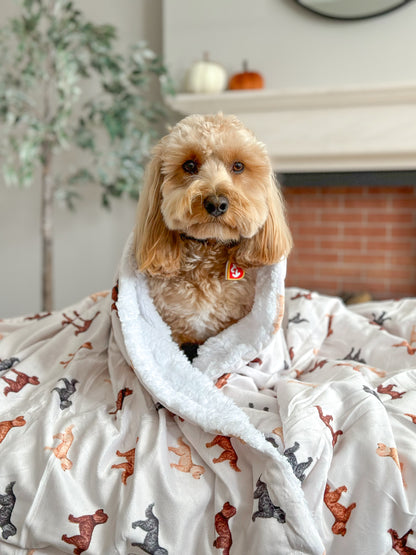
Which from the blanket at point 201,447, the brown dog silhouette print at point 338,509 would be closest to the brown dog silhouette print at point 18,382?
the blanket at point 201,447

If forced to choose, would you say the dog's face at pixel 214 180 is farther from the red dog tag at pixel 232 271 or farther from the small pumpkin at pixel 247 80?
the small pumpkin at pixel 247 80

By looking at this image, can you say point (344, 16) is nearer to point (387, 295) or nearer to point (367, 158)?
point (367, 158)

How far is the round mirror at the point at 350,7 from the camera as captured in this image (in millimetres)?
2408

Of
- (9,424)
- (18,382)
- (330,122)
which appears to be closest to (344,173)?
(330,122)

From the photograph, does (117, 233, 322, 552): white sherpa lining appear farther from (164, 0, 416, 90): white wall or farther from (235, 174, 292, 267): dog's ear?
(164, 0, 416, 90): white wall

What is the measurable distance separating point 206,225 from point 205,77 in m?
1.80

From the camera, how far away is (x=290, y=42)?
2.56 metres

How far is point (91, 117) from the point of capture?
8.08ft

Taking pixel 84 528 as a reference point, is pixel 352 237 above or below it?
above

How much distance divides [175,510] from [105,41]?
2208 mm

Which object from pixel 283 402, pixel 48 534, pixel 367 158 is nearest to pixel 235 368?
pixel 283 402

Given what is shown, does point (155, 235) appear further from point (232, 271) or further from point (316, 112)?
point (316, 112)

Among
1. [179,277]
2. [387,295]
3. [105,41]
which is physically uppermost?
[105,41]

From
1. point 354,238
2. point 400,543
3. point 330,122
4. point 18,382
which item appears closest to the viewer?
point 400,543
